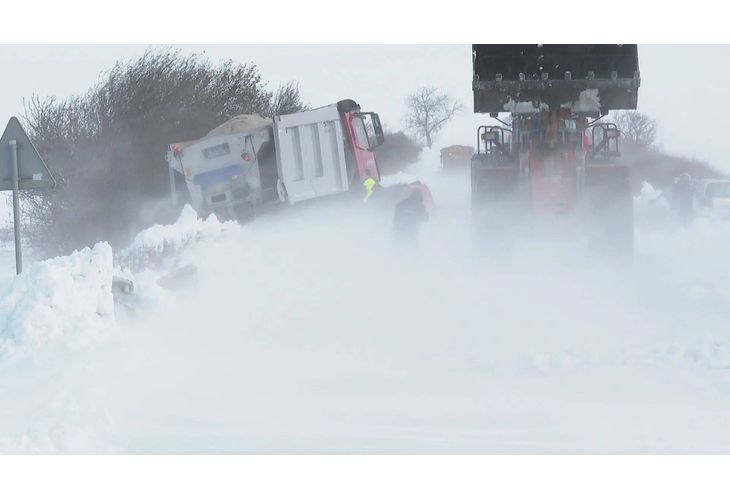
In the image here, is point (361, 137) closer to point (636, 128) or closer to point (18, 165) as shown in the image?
point (636, 128)

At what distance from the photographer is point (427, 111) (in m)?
→ 11.9

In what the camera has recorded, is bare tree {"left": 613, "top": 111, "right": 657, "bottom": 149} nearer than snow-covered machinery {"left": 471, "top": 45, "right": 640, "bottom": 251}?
Yes

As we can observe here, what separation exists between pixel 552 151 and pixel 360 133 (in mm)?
A: 2010

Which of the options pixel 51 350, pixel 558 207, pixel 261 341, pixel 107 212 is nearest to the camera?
pixel 51 350

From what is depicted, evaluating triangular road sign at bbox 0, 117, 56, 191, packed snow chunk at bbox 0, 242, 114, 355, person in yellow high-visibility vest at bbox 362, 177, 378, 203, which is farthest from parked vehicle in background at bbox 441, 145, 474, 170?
triangular road sign at bbox 0, 117, 56, 191

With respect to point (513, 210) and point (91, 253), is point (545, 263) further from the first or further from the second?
point (91, 253)

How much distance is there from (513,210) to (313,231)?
6.86 feet

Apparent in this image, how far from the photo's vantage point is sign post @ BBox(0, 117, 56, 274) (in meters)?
10.4

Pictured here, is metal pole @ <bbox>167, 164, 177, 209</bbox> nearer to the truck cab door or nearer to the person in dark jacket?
the truck cab door

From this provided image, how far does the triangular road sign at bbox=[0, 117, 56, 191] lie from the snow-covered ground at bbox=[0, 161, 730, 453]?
731mm

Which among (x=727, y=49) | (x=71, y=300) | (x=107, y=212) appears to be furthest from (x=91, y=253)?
(x=727, y=49)

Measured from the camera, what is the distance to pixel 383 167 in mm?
13039

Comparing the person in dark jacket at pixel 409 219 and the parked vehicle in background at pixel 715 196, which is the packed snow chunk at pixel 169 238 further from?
the parked vehicle in background at pixel 715 196

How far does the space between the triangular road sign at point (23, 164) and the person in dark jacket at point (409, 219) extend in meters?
3.91
